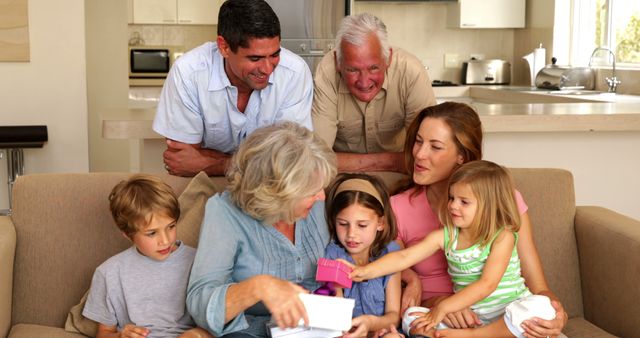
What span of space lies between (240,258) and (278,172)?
283mm

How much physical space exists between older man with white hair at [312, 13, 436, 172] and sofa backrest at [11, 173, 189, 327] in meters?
0.83

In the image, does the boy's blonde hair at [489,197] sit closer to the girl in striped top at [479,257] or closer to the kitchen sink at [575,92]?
the girl in striped top at [479,257]

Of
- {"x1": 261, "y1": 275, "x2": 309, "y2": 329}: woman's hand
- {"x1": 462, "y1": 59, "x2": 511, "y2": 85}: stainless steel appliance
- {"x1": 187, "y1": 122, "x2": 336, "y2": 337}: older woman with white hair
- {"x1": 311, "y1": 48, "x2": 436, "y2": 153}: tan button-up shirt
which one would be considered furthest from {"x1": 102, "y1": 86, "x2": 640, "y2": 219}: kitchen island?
{"x1": 462, "y1": 59, "x2": 511, "y2": 85}: stainless steel appliance

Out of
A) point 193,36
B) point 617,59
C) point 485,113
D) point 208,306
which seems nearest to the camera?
point 208,306

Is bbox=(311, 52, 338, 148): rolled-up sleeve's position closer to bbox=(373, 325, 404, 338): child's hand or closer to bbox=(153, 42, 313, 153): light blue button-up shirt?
bbox=(153, 42, 313, 153): light blue button-up shirt

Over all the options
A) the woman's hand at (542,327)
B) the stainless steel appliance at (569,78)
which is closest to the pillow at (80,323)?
the woman's hand at (542,327)

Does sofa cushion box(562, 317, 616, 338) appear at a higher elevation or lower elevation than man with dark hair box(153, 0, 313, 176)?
lower

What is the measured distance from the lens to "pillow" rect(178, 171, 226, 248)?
2.53 metres

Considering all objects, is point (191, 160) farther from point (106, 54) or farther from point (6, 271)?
point (106, 54)

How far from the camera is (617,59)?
6.33 metres

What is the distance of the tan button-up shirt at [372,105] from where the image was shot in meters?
3.01

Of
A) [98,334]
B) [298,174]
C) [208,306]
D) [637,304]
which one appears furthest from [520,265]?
[98,334]

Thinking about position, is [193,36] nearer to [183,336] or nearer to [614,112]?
[614,112]

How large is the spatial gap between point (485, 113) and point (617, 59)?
3247 millimetres
